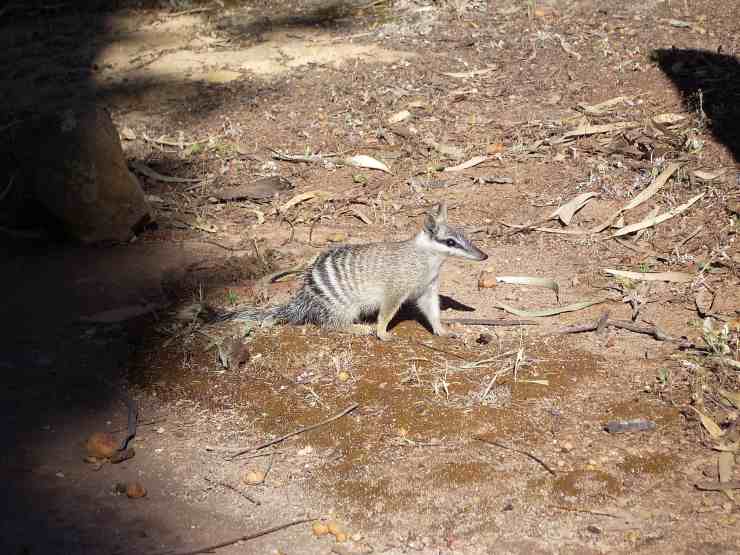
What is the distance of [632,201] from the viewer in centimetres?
679

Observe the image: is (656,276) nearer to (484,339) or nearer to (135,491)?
(484,339)

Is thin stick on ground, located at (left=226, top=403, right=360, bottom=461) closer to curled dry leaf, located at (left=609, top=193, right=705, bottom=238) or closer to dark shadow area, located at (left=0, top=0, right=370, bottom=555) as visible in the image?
dark shadow area, located at (left=0, top=0, right=370, bottom=555)

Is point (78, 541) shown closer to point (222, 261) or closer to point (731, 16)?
point (222, 261)

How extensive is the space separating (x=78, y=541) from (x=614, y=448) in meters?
2.59

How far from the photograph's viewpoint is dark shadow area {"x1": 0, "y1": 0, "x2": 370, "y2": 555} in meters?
3.89

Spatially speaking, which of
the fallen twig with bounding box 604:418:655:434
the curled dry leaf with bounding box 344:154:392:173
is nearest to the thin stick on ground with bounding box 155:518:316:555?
the fallen twig with bounding box 604:418:655:434

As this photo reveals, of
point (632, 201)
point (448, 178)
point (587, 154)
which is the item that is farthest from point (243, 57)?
point (632, 201)

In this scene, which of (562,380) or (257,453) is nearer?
(257,453)

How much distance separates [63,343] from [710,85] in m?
6.38

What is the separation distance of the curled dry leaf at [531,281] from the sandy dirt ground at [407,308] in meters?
0.06

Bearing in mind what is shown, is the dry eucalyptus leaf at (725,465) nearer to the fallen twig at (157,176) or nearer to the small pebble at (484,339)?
the small pebble at (484,339)

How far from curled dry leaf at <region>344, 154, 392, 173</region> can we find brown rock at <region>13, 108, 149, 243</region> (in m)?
2.11

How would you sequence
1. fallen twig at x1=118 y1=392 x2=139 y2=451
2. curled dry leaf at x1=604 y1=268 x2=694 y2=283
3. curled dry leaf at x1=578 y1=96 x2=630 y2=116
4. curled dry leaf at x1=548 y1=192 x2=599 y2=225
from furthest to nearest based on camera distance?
curled dry leaf at x1=578 y1=96 x2=630 y2=116, curled dry leaf at x1=548 y1=192 x2=599 y2=225, curled dry leaf at x1=604 y1=268 x2=694 y2=283, fallen twig at x1=118 y1=392 x2=139 y2=451

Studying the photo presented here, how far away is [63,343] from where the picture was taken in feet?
18.1
